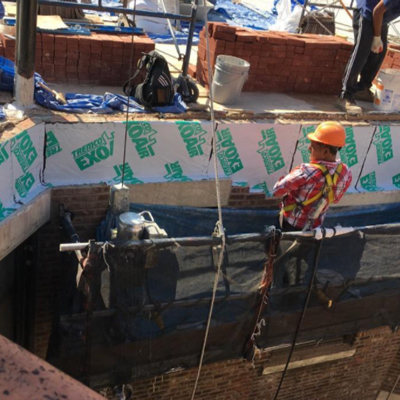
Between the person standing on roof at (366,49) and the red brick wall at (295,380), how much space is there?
3.46 meters

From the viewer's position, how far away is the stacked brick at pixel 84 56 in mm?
6699

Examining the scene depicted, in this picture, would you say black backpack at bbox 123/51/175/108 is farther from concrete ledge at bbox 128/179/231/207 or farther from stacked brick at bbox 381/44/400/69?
stacked brick at bbox 381/44/400/69

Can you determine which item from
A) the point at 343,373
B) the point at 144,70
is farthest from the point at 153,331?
the point at 343,373

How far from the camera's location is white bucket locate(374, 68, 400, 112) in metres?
7.80

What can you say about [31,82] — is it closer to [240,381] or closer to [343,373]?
[240,381]

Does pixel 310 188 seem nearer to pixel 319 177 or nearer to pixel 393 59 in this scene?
pixel 319 177

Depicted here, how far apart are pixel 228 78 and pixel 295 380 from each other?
4.35 m

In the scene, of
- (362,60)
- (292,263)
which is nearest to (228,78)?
(362,60)

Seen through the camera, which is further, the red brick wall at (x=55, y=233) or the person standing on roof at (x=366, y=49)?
the person standing on roof at (x=366, y=49)

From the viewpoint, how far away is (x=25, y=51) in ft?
17.3

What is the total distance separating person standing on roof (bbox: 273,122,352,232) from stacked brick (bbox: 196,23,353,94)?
8.88 feet

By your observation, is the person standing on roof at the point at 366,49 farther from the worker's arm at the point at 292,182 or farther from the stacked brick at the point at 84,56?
the worker's arm at the point at 292,182

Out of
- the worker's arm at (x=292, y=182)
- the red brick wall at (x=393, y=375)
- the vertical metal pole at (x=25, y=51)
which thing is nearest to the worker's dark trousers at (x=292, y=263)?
the worker's arm at (x=292, y=182)

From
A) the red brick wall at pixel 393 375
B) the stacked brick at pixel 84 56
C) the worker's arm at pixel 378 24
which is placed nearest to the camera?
the stacked brick at pixel 84 56
